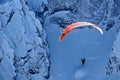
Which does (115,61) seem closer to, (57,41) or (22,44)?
(57,41)

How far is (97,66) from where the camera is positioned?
65.6m

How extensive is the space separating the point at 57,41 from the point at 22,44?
5578mm

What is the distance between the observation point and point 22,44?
219 ft

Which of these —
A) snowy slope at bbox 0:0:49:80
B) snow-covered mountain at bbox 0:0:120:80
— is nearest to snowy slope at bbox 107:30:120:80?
snow-covered mountain at bbox 0:0:120:80

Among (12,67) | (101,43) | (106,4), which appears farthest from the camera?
(106,4)

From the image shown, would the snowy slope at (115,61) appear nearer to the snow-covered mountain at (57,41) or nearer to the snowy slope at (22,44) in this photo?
the snow-covered mountain at (57,41)

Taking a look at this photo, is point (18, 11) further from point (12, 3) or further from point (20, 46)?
point (20, 46)

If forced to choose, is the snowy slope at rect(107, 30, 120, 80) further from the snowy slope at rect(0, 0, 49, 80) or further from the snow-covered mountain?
the snowy slope at rect(0, 0, 49, 80)

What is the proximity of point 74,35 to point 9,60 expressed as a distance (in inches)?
461

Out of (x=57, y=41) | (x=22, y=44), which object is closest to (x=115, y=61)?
(x=57, y=41)

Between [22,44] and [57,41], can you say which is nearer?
[22,44]

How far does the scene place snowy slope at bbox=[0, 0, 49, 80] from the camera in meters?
65.0

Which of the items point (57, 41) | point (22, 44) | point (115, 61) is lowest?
point (115, 61)

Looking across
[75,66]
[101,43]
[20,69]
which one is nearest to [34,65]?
[20,69]
